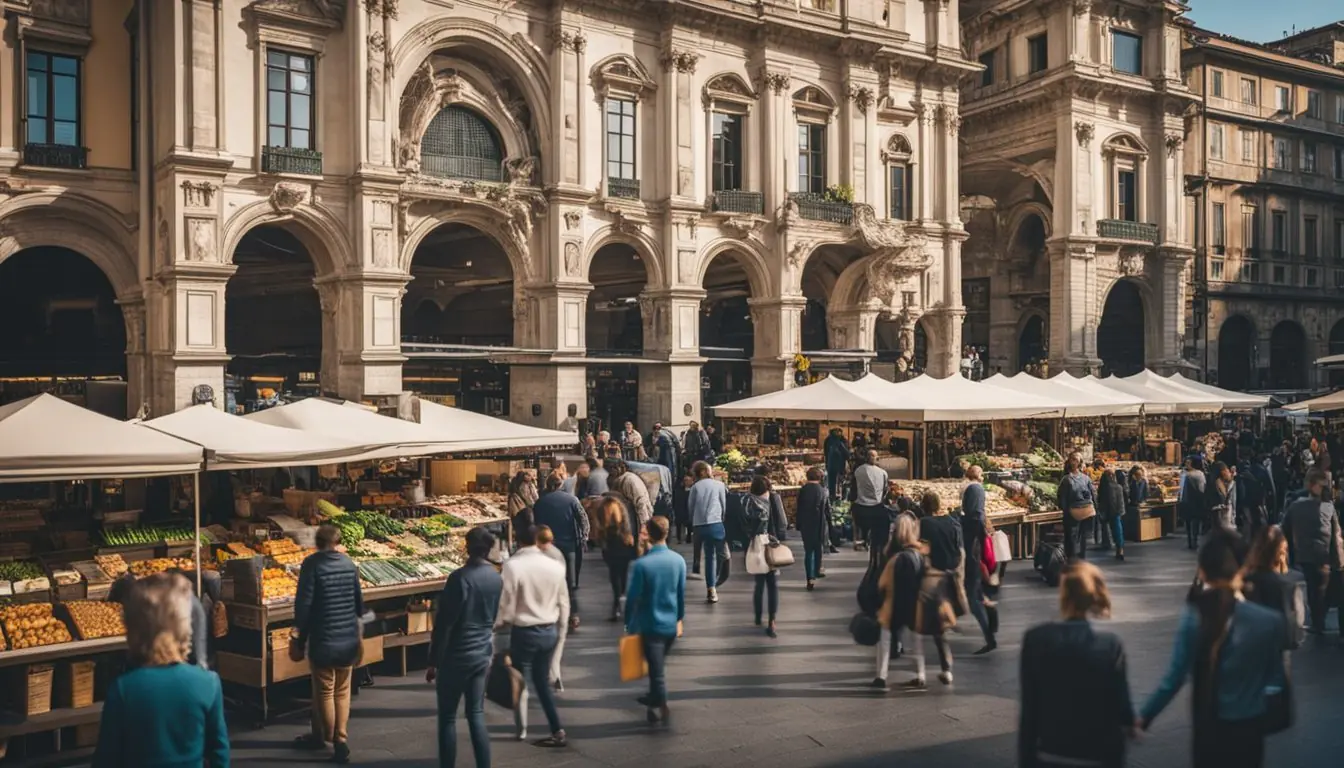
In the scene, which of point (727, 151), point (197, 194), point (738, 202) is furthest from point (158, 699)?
point (727, 151)

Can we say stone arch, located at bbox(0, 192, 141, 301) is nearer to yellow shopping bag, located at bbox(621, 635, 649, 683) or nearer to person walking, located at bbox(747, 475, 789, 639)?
person walking, located at bbox(747, 475, 789, 639)

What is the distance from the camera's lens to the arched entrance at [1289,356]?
47.6 meters

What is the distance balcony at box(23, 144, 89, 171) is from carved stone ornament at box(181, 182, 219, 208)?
2690 millimetres

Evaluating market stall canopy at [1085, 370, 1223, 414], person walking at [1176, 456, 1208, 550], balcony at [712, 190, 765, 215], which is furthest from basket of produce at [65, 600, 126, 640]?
balcony at [712, 190, 765, 215]

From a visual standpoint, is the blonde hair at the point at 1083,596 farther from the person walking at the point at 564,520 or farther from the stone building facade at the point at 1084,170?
the stone building facade at the point at 1084,170

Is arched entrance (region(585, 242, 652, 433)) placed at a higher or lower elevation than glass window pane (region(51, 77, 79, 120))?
lower

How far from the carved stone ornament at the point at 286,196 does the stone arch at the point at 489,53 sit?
2858 mm

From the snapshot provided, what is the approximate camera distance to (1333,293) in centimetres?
4844

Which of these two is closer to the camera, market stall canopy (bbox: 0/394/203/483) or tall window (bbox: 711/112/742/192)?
market stall canopy (bbox: 0/394/203/483)

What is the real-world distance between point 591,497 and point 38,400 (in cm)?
734

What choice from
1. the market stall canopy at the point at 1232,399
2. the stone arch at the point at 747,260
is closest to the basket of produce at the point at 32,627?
the stone arch at the point at 747,260

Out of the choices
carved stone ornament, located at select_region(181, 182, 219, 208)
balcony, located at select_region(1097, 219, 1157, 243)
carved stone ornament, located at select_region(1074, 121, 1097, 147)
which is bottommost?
carved stone ornament, located at select_region(181, 182, 219, 208)

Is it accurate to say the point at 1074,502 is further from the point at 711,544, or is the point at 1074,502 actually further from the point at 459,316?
the point at 459,316

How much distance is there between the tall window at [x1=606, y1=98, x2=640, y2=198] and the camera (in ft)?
93.1
